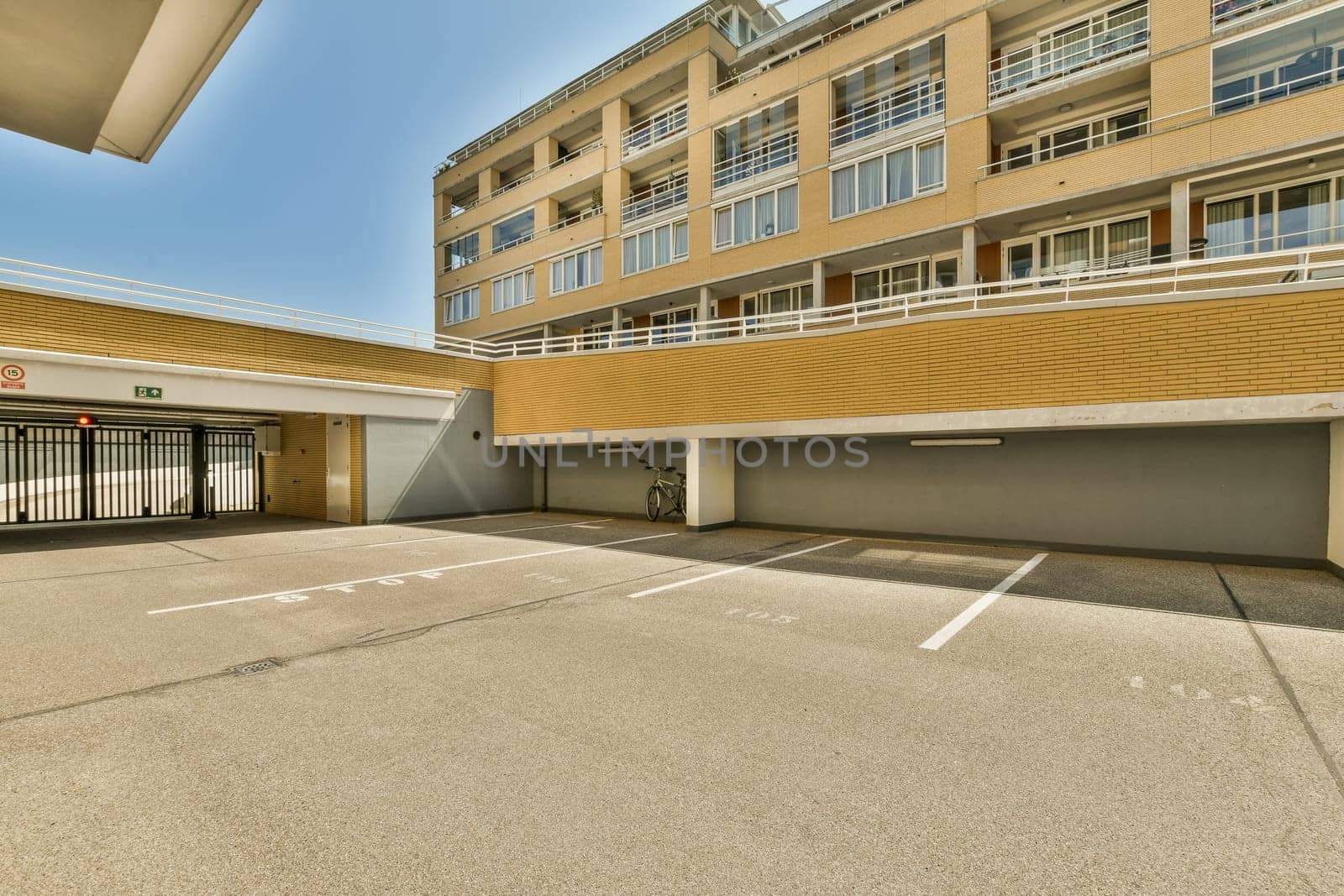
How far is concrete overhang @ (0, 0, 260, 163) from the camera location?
261 centimetres

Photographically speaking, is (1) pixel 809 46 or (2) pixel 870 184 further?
(1) pixel 809 46

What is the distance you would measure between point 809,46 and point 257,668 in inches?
921

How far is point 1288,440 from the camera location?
8.88 m

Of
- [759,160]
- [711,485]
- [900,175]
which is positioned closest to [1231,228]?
[900,175]

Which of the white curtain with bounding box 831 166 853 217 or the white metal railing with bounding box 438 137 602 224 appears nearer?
the white curtain with bounding box 831 166 853 217

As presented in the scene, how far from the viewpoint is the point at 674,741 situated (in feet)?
11.3

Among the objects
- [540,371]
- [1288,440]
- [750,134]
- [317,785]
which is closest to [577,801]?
[317,785]

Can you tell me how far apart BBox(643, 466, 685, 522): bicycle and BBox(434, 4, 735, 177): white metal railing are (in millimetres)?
16865

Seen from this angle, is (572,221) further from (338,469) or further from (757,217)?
(338,469)

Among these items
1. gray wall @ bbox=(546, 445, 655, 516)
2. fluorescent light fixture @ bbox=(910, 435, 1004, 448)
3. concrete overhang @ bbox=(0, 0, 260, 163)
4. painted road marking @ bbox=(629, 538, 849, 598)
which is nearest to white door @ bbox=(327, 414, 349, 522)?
gray wall @ bbox=(546, 445, 655, 516)

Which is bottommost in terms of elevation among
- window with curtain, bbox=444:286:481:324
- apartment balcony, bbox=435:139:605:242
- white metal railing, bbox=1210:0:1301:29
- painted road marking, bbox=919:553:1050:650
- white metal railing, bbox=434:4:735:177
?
painted road marking, bbox=919:553:1050:650

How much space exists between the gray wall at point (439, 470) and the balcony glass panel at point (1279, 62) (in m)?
20.3

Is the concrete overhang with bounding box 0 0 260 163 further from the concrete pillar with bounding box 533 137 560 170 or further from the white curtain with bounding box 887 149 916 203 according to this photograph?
the concrete pillar with bounding box 533 137 560 170

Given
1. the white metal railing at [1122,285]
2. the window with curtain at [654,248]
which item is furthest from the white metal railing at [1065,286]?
the window with curtain at [654,248]
